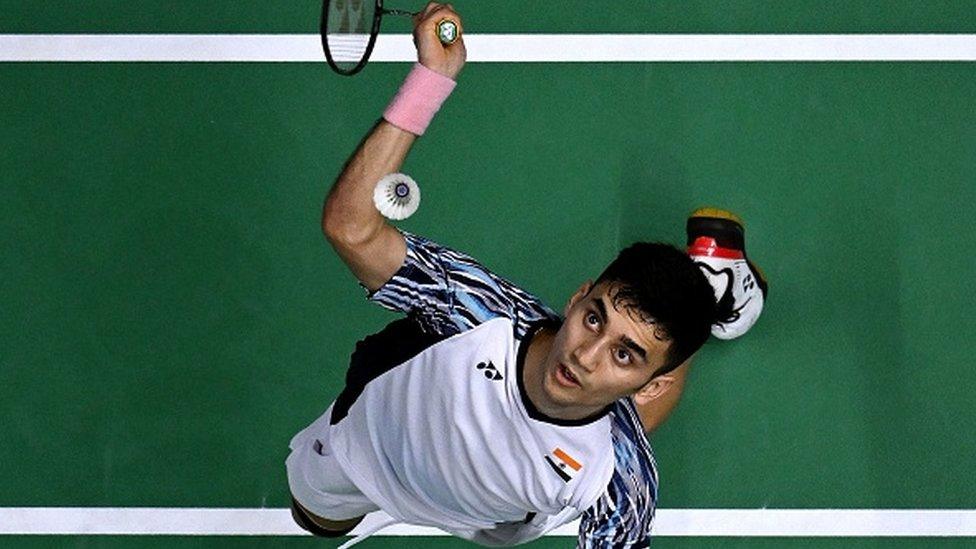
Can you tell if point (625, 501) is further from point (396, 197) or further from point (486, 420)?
point (396, 197)

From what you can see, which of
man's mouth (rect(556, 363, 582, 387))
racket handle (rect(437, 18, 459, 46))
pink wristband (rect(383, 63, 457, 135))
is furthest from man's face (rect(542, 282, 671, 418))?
racket handle (rect(437, 18, 459, 46))

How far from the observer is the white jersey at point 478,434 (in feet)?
11.8

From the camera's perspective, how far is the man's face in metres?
3.41

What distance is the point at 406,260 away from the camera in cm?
350

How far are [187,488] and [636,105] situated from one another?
209 cm

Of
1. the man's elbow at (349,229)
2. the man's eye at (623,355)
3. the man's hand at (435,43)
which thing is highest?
the man's hand at (435,43)

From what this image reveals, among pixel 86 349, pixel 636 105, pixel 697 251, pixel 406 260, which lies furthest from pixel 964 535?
pixel 86 349

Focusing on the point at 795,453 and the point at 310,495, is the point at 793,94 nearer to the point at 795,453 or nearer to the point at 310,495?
the point at 795,453

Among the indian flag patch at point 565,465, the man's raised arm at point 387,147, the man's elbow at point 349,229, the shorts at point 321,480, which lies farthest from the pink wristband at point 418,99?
the shorts at point 321,480

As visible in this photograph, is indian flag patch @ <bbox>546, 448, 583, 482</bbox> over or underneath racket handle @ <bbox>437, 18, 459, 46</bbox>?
underneath

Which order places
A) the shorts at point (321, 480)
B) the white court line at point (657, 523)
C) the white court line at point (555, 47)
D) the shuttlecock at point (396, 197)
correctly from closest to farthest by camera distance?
the shuttlecock at point (396, 197) < the shorts at point (321, 480) < the white court line at point (657, 523) < the white court line at point (555, 47)

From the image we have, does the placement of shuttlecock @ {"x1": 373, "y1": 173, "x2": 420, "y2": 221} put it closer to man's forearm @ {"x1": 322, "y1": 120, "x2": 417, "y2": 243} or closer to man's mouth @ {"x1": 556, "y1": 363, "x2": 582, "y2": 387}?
man's forearm @ {"x1": 322, "y1": 120, "x2": 417, "y2": 243}

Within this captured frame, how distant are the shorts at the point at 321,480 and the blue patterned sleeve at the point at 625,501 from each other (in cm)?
83

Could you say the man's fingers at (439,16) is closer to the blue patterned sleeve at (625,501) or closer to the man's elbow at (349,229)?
the man's elbow at (349,229)
